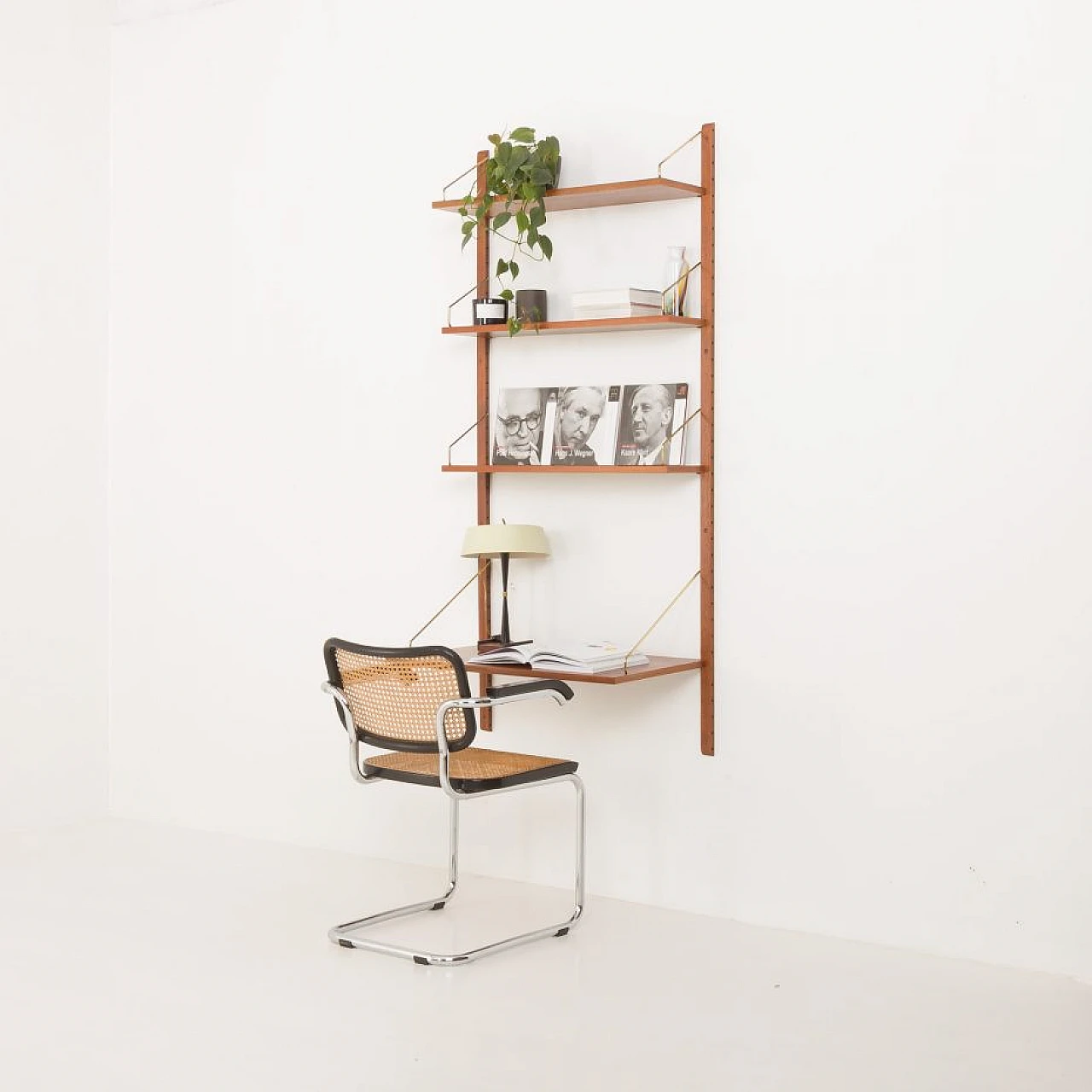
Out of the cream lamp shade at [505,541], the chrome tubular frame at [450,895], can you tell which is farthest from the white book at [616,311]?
the chrome tubular frame at [450,895]

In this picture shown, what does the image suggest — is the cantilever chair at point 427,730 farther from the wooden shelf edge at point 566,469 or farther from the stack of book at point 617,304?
the stack of book at point 617,304

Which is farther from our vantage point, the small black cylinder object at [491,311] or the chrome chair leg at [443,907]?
the small black cylinder object at [491,311]

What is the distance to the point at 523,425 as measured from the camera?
443cm

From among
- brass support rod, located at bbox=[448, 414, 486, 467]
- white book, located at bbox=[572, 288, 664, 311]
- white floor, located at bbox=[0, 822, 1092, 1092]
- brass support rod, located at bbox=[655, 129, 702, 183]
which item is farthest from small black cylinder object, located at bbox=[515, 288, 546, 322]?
white floor, located at bbox=[0, 822, 1092, 1092]

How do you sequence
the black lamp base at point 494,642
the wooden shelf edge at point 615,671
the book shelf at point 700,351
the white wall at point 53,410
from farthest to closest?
the white wall at point 53,410 < the black lamp base at point 494,642 < the book shelf at point 700,351 < the wooden shelf edge at point 615,671

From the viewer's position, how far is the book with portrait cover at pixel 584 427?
4.27 m

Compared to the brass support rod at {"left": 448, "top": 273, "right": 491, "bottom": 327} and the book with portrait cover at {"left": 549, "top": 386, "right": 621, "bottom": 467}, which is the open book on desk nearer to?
the book with portrait cover at {"left": 549, "top": 386, "right": 621, "bottom": 467}

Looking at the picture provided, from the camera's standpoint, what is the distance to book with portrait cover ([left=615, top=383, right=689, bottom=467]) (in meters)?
4.17

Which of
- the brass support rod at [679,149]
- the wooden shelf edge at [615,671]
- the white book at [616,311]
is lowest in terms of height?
the wooden shelf edge at [615,671]

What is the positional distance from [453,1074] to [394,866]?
5.62ft

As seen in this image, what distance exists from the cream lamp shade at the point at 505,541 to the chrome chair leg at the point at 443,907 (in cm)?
66

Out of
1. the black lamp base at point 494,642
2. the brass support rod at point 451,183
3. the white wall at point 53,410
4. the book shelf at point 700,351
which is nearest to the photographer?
the book shelf at point 700,351

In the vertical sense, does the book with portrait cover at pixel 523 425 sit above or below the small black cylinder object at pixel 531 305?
below

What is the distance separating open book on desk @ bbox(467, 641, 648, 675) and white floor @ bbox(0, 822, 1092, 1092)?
724 mm
